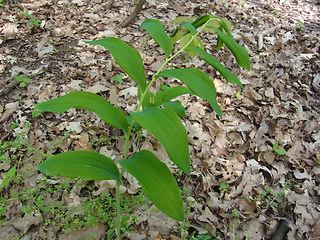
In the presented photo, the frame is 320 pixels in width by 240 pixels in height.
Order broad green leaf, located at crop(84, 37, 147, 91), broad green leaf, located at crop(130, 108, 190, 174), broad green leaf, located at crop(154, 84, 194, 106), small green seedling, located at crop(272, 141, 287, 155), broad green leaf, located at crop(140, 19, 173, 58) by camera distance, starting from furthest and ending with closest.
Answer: small green seedling, located at crop(272, 141, 287, 155) < broad green leaf, located at crop(154, 84, 194, 106) < broad green leaf, located at crop(140, 19, 173, 58) < broad green leaf, located at crop(84, 37, 147, 91) < broad green leaf, located at crop(130, 108, 190, 174)

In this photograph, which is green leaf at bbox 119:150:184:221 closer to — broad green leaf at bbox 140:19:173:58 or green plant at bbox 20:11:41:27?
broad green leaf at bbox 140:19:173:58

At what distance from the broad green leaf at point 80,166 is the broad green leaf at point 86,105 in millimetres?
185

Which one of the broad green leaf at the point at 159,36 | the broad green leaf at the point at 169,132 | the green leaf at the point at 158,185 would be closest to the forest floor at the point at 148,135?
the green leaf at the point at 158,185

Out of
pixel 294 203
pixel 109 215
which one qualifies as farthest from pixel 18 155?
pixel 294 203

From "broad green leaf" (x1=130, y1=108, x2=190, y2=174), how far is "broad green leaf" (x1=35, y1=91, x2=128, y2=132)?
0.94 feet

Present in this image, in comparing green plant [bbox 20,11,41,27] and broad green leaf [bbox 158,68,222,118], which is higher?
broad green leaf [bbox 158,68,222,118]

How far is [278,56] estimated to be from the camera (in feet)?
10.8

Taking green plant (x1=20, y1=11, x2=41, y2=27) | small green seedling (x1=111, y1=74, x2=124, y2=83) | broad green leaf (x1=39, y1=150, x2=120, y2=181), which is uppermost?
broad green leaf (x1=39, y1=150, x2=120, y2=181)

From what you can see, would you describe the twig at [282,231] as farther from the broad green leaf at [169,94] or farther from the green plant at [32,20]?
the green plant at [32,20]

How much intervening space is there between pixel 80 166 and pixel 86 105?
260mm

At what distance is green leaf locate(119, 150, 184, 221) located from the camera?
0.91 meters

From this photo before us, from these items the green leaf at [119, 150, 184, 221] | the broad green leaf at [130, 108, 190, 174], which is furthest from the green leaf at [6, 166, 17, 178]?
the broad green leaf at [130, 108, 190, 174]

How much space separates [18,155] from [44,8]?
2430 millimetres

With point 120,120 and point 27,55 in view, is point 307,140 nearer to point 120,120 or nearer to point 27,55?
point 120,120
